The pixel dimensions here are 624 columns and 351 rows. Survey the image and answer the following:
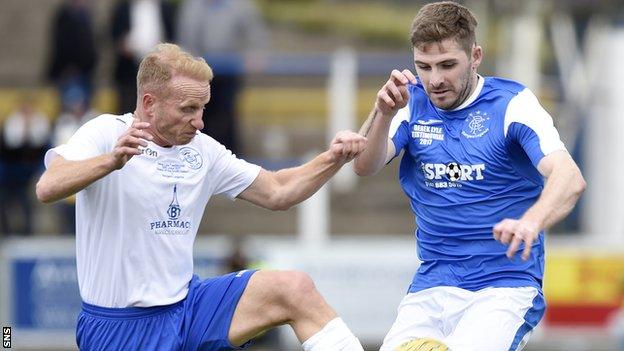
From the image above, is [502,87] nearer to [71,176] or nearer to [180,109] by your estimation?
[180,109]

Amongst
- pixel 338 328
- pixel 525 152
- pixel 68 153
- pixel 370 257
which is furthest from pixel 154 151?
pixel 370 257

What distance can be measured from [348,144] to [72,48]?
34.6ft

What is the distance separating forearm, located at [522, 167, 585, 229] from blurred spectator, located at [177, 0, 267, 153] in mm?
9692

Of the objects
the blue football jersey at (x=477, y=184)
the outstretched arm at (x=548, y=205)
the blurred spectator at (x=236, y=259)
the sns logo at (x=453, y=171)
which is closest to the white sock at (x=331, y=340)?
the blue football jersey at (x=477, y=184)

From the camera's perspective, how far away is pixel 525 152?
7355 mm

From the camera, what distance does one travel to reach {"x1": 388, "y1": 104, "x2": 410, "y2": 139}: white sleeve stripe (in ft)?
25.1

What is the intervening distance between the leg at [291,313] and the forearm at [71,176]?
104 cm

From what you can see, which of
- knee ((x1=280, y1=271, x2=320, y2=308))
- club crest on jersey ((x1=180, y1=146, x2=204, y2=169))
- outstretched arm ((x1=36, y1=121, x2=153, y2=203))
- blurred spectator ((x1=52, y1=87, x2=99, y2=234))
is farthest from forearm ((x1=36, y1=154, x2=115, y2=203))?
blurred spectator ((x1=52, y1=87, x2=99, y2=234))

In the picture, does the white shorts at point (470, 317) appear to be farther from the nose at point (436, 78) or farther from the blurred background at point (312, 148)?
the blurred background at point (312, 148)

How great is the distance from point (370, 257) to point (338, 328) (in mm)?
8548

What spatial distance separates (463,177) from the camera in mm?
7410

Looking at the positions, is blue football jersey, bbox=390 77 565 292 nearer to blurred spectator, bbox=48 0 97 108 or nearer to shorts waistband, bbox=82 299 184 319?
shorts waistband, bbox=82 299 184 319

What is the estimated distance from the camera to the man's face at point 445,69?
23.6ft

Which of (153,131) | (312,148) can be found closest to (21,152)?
(312,148)
